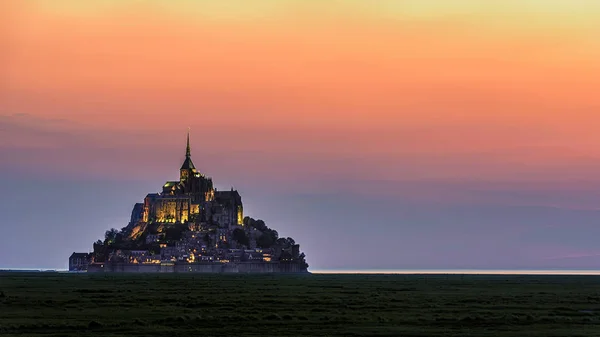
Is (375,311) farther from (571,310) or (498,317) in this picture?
(571,310)

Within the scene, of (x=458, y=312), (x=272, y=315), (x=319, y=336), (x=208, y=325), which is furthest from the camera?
(x=458, y=312)

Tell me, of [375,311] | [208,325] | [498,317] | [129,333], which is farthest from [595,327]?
[129,333]

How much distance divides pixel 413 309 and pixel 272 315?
15959 millimetres

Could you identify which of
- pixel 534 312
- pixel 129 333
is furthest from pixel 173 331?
pixel 534 312

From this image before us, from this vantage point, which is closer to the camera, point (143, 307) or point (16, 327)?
point (16, 327)

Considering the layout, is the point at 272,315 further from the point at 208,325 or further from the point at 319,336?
the point at 319,336

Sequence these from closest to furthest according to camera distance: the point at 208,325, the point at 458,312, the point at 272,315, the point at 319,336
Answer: the point at 319,336 → the point at 208,325 → the point at 272,315 → the point at 458,312

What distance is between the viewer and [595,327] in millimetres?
63562

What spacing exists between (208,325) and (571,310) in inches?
1293

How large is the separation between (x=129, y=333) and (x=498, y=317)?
28.1m

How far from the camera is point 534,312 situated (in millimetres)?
77562

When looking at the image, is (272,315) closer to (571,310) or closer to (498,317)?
(498,317)

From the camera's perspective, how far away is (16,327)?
194ft

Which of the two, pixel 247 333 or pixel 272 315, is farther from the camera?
pixel 272 315
